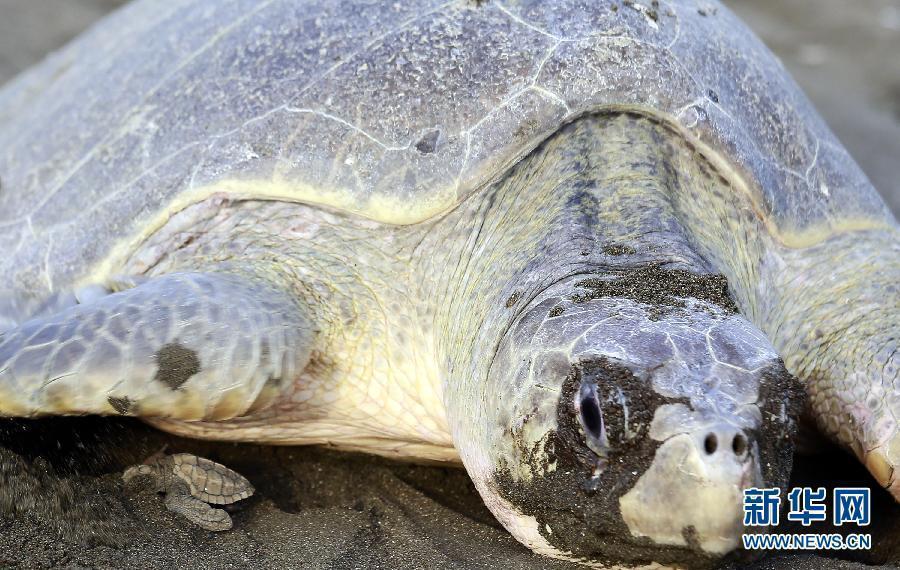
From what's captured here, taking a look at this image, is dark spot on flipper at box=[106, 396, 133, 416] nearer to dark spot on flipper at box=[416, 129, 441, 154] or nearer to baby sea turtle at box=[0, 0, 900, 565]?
baby sea turtle at box=[0, 0, 900, 565]

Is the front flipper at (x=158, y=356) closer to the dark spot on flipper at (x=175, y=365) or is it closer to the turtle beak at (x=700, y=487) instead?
the dark spot on flipper at (x=175, y=365)

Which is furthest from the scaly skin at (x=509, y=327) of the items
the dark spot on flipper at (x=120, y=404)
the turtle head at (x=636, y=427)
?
the dark spot on flipper at (x=120, y=404)

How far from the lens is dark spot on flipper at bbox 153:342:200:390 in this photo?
1995 millimetres

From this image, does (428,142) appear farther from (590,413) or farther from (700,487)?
(700,487)

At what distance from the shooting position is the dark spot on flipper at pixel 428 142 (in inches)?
90.1

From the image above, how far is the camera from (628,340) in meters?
1.72

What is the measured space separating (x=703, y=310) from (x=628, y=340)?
21 centimetres

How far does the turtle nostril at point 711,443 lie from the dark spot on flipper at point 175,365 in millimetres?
1064

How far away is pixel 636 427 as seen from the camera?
5.27 ft

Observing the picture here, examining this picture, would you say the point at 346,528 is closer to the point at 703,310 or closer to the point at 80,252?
the point at 703,310

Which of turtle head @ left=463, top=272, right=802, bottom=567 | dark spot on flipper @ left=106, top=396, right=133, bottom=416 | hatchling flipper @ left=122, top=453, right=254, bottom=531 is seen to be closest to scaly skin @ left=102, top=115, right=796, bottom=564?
turtle head @ left=463, top=272, right=802, bottom=567

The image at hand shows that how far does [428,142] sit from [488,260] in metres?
0.32

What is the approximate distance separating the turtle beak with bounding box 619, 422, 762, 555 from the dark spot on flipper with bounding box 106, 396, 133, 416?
41.6 inches

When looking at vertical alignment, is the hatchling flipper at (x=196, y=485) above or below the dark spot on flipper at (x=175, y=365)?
below
